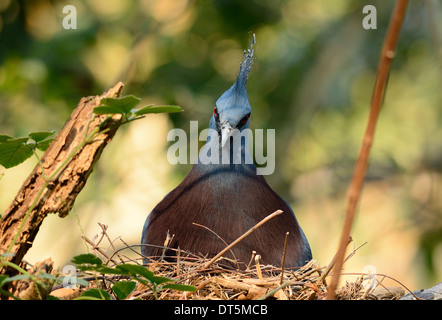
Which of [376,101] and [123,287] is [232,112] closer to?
[123,287]

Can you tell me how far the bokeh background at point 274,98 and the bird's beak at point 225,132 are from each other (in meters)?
3.12

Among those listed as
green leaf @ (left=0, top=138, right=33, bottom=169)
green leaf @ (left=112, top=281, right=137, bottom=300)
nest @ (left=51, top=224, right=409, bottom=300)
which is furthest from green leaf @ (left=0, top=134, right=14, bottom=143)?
green leaf @ (left=112, top=281, right=137, bottom=300)

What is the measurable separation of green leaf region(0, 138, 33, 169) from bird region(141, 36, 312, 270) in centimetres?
83

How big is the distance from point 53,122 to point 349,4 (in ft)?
13.1

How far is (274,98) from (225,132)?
4.13 m

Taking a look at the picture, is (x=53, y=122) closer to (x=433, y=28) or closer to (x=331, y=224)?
(x=331, y=224)

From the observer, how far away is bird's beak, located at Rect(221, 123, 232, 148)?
291 centimetres

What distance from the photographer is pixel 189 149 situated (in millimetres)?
6242

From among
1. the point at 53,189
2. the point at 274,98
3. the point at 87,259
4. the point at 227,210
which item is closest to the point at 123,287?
→ the point at 87,259

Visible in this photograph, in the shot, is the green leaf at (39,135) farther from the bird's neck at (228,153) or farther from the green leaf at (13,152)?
the bird's neck at (228,153)

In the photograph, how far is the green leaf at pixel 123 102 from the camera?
1.59 metres

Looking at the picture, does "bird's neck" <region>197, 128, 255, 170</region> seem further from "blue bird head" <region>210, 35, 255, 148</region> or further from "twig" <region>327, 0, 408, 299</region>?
"twig" <region>327, 0, 408, 299</region>

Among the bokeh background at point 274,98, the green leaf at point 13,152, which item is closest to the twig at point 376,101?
the green leaf at point 13,152

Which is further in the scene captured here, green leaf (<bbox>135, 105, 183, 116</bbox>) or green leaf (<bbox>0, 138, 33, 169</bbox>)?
green leaf (<bbox>0, 138, 33, 169</bbox>)
